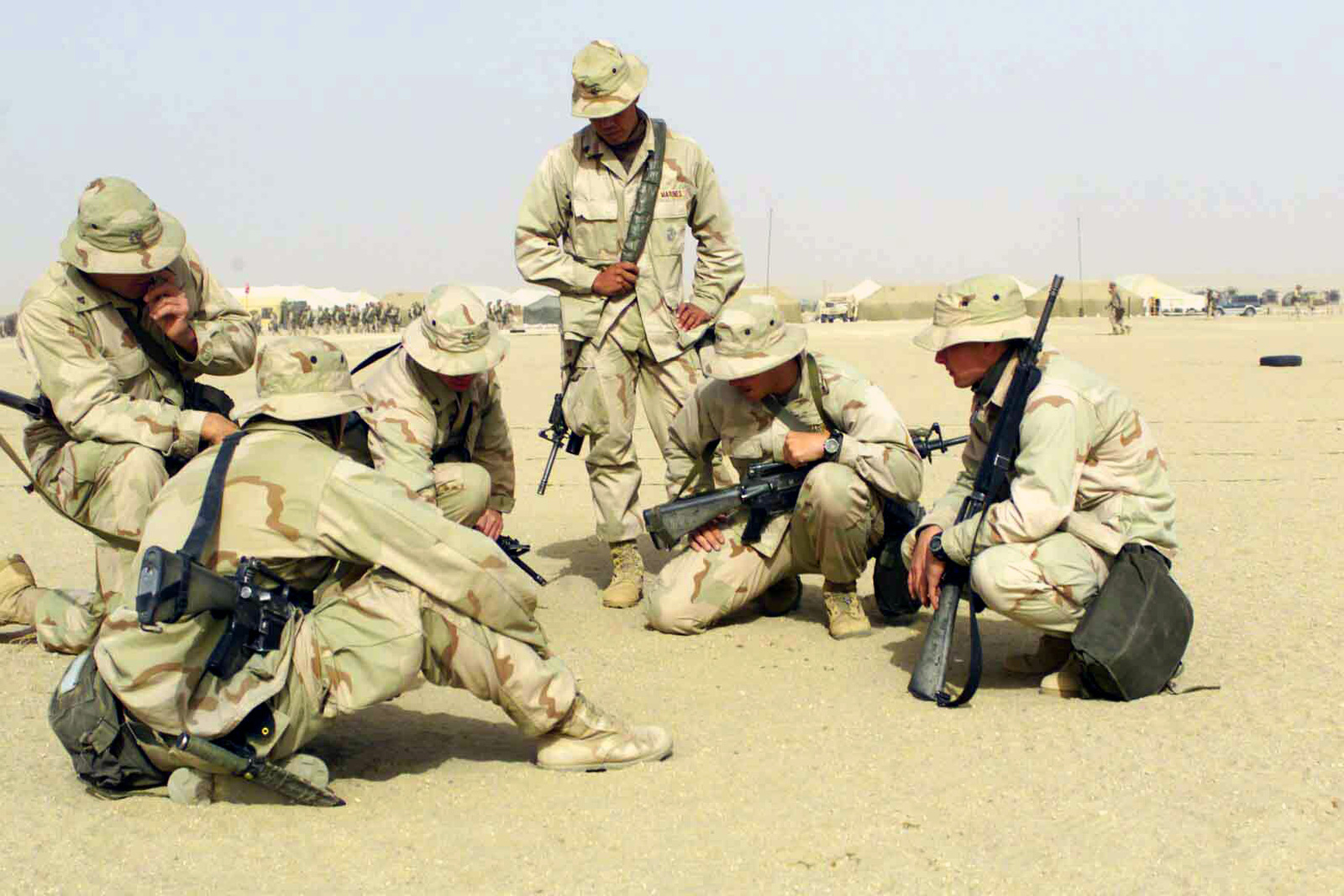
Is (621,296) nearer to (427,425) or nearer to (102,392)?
(427,425)

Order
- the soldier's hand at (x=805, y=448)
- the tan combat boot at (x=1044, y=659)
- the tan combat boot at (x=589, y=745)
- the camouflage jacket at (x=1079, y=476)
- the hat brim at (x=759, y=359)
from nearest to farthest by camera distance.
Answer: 1. the tan combat boot at (x=589, y=745)
2. the camouflage jacket at (x=1079, y=476)
3. the tan combat boot at (x=1044, y=659)
4. the hat brim at (x=759, y=359)
5. the soldier's hand at (x=805, y=448)

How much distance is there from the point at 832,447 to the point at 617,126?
2.06 metres

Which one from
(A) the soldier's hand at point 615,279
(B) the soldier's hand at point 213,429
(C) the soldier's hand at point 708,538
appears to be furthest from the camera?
(A) the soldier's hand at point 615,279

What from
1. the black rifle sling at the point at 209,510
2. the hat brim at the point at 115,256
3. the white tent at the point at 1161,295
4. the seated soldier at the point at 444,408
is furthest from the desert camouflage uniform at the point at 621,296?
the white tent at the point at 1161,295

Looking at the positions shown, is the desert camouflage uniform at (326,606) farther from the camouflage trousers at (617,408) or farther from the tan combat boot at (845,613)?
the camouflage trousers at (617,408)

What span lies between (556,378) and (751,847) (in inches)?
675

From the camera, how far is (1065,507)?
5012 millimetres

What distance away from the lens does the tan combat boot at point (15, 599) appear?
6.19m

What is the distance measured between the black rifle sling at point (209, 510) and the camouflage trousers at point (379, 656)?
463mm

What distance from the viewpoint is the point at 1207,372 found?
1880 cm

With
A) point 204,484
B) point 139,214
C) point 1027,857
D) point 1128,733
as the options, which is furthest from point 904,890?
point 139,214

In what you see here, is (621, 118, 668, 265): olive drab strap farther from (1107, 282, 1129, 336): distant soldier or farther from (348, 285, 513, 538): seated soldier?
(1107, 282, 1129, 336): distant soldier

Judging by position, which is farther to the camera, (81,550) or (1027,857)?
(81,550)

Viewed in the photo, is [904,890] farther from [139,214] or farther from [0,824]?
[139,214]
